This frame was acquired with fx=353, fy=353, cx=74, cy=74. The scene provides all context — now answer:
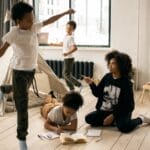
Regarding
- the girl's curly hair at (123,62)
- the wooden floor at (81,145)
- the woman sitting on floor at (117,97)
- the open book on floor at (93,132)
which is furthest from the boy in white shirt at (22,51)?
the girl's curly hair at (123,62)

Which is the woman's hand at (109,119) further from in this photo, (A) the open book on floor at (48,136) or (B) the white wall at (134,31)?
(B) the white wall at (134,31)

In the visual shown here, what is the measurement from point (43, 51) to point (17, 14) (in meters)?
4.17

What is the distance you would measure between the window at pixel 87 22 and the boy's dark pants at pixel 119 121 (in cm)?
292

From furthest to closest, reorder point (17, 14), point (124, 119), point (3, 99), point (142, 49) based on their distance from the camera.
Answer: point (142, 49)
point (3, 99)
point (124, 119)
point (17, 14)

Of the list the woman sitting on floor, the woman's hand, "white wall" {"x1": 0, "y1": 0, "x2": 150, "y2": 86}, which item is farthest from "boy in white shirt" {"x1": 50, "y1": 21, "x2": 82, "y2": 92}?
the woman's hand

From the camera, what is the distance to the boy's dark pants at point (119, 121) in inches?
139

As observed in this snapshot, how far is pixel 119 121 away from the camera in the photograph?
3566mm

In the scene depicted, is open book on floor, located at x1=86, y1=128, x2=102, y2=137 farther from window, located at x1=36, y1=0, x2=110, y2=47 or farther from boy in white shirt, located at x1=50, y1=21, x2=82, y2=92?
window, located at x1=36, y1=0, x2=110, y2=47

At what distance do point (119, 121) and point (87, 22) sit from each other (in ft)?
11.4

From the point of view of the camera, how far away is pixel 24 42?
2.65 metres

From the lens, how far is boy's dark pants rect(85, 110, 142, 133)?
3521mm

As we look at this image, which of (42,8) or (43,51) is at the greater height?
(42,8)

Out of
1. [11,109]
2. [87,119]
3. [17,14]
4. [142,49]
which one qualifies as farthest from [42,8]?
[17,14]

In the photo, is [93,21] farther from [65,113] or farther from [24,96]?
[24,96]
